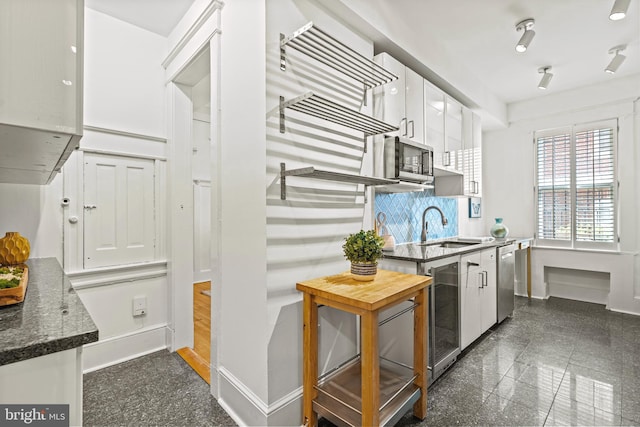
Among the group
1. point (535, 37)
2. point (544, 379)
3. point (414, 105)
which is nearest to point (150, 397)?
point (544, 379)

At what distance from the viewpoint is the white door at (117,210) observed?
2.31 meters

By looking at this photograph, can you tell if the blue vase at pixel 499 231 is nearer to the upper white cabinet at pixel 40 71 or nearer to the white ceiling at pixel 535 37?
the white ceiling at pixel 535 37

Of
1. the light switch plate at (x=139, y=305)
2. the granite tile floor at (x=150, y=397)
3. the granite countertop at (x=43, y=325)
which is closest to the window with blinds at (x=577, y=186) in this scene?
the granite tile floor at (x=150, y=397)

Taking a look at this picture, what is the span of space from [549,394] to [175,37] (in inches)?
152

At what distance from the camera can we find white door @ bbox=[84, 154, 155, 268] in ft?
7.59

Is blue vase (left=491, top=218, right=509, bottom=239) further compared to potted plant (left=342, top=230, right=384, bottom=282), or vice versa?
blue vase (left=491, top=218, right=509, bottom=239)

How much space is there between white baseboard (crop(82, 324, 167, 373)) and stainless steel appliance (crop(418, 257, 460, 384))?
224 cm

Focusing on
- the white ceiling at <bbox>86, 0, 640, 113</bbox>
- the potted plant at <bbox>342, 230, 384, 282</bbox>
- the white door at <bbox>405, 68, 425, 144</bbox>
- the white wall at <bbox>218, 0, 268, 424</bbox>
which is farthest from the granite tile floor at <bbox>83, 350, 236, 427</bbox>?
the white ceiling at <bbox>86, 0, 640, 113</bbox>

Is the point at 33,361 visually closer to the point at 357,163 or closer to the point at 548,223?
the point at 357,163

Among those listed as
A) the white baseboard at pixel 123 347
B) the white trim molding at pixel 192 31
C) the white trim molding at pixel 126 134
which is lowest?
the white baseboard at pixel 123 347

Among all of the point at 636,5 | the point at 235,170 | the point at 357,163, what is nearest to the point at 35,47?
the point at 235,170

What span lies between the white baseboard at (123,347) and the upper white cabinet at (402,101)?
2.60m

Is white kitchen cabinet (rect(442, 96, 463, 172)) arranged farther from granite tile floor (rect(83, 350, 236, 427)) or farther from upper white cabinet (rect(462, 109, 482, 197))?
granite tile floor (rect(83, 350, 236, 427))

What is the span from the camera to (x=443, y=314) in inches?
86.8
